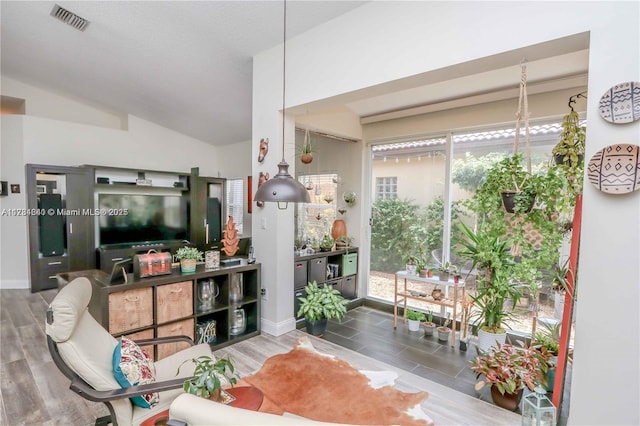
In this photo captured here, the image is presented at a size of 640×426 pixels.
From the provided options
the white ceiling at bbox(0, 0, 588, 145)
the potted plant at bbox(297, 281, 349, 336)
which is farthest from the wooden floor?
the white ceiling at bbox(0, 0, 588, 145)

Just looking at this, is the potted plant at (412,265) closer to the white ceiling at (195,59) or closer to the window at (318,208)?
the window at (318,208)

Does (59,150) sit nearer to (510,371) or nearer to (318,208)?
(318,208)

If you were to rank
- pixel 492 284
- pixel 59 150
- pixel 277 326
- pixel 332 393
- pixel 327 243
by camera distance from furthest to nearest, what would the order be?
pixel 59 150 → pixel 327 243 → pixel 277 326 → pixel 492 284 → pixel 332 393

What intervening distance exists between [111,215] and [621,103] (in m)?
7.04

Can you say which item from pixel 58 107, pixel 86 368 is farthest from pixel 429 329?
pixel 58 107

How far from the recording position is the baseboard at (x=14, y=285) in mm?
5285

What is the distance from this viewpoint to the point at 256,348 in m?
3.23

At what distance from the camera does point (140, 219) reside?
6.25m

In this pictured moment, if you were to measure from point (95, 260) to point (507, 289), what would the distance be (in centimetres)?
651

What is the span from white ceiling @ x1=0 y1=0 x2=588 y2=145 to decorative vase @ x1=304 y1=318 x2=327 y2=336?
2418mm

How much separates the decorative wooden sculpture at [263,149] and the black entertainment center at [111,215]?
3582 mm

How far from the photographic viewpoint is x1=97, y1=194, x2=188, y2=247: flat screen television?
19.2 feet

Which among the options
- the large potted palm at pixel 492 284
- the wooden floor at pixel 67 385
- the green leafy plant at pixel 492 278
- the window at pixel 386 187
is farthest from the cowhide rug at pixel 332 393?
the window at pixel 386 187

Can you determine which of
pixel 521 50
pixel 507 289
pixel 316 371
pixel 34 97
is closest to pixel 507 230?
pixel 507 289
